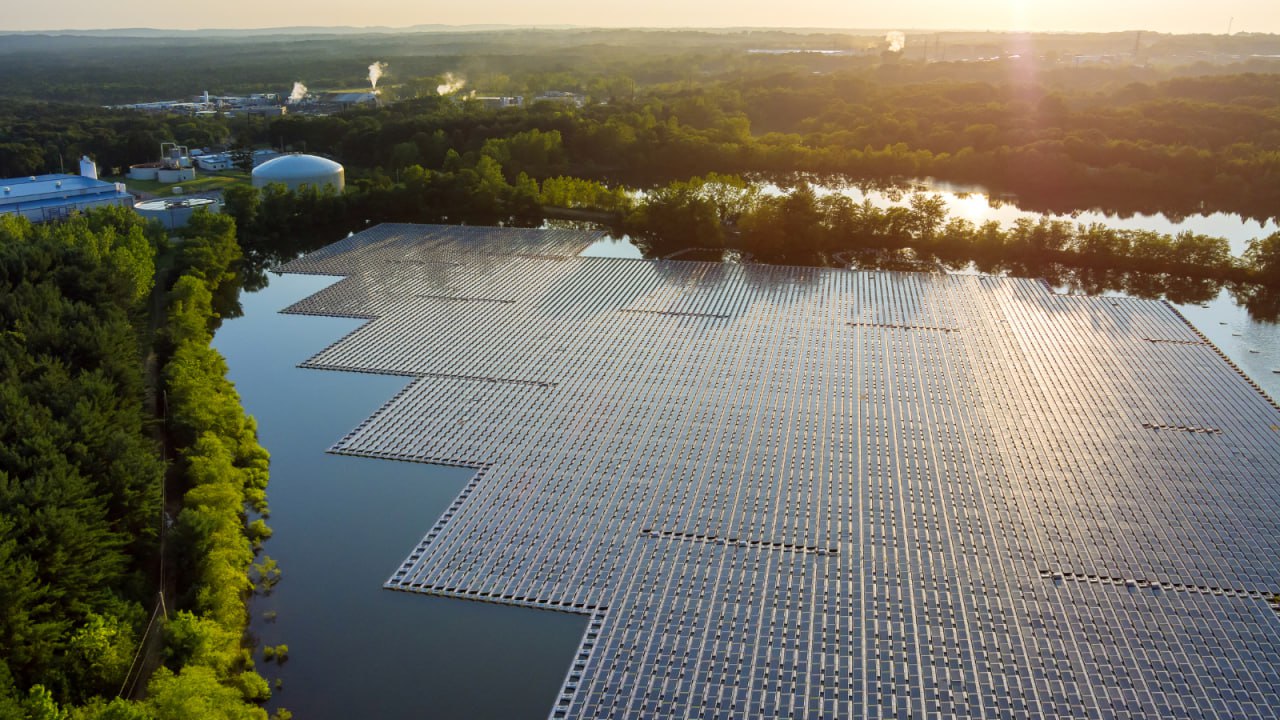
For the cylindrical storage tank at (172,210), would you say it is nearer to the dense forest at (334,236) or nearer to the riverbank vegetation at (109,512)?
the dense forest at (334,236)

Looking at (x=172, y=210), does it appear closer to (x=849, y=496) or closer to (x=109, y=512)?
(x=109, y=512)

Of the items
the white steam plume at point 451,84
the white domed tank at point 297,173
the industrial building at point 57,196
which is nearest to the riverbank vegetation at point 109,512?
the industrial building at point 57,196

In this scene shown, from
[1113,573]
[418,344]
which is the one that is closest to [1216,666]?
[1113,573]

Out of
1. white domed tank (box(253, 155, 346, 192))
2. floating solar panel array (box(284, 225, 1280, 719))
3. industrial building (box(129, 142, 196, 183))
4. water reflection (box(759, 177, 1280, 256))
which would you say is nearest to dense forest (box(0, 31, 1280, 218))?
water reflection (box(759, 177, 1280, 256))

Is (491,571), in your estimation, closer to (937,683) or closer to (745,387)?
(937,683)

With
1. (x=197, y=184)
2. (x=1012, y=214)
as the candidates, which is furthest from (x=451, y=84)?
(x=1012, y=214)

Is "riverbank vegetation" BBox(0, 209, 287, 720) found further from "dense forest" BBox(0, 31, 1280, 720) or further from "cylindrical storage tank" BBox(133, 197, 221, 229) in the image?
"cylindrical storage tank" BBox(133, 197, 221, 229)

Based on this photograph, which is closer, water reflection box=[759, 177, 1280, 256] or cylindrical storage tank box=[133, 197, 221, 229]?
cylindrical storage tank box=[133, 197, 221, 229]
